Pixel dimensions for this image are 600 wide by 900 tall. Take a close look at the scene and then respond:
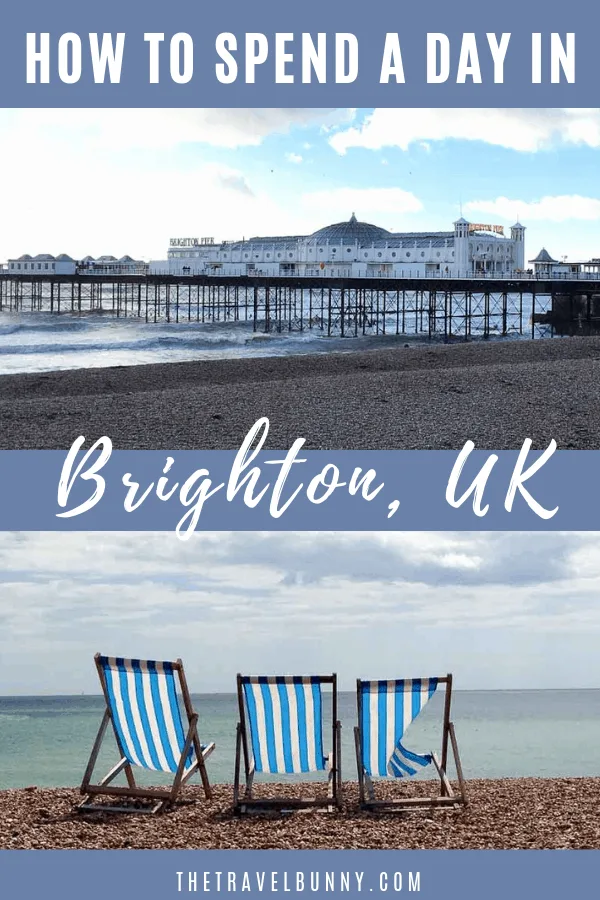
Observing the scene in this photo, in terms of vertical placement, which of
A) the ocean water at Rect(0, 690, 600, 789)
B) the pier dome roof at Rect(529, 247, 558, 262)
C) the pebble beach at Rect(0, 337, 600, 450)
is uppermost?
the pier dome roof at Rect(529, 247, 558, 262)

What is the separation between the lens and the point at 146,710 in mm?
5258

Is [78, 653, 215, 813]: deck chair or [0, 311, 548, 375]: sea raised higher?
[0, 311, 548, 375]: sea

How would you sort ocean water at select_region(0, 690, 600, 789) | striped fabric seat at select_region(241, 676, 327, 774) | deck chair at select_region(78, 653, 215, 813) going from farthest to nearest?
ocean water at select_region(0, 690, 600, 789) → striped fabric seat at select_region(241, 676, 327, 774) → deck chair at select_region(78, 653, 215, 813)

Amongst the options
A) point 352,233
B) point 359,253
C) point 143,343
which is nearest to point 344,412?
point 143,343

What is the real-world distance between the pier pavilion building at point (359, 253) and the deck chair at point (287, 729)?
100ft

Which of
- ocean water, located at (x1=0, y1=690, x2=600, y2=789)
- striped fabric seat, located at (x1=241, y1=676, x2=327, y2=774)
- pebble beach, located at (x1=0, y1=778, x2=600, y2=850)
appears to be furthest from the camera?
ocean water, located at (x1=0, y1=690, x2=600, y2=789)

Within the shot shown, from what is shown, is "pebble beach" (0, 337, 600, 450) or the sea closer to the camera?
"pebble beach" (0, 337, 600, 450)

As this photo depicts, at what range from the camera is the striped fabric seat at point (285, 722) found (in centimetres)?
525

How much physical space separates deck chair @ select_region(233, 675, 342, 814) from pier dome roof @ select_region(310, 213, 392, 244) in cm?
5068

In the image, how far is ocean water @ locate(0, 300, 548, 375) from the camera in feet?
82.3

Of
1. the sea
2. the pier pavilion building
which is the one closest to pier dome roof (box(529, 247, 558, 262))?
the pier pavilion building

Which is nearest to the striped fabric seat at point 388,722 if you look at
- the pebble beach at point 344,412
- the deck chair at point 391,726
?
the deck chair at point 391,726

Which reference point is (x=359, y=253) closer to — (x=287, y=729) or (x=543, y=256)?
(x=543, y=256)

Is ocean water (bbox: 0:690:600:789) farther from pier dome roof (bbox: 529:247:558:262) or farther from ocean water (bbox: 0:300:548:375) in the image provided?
pier dome roof (bbox: 529:247:558:262)
